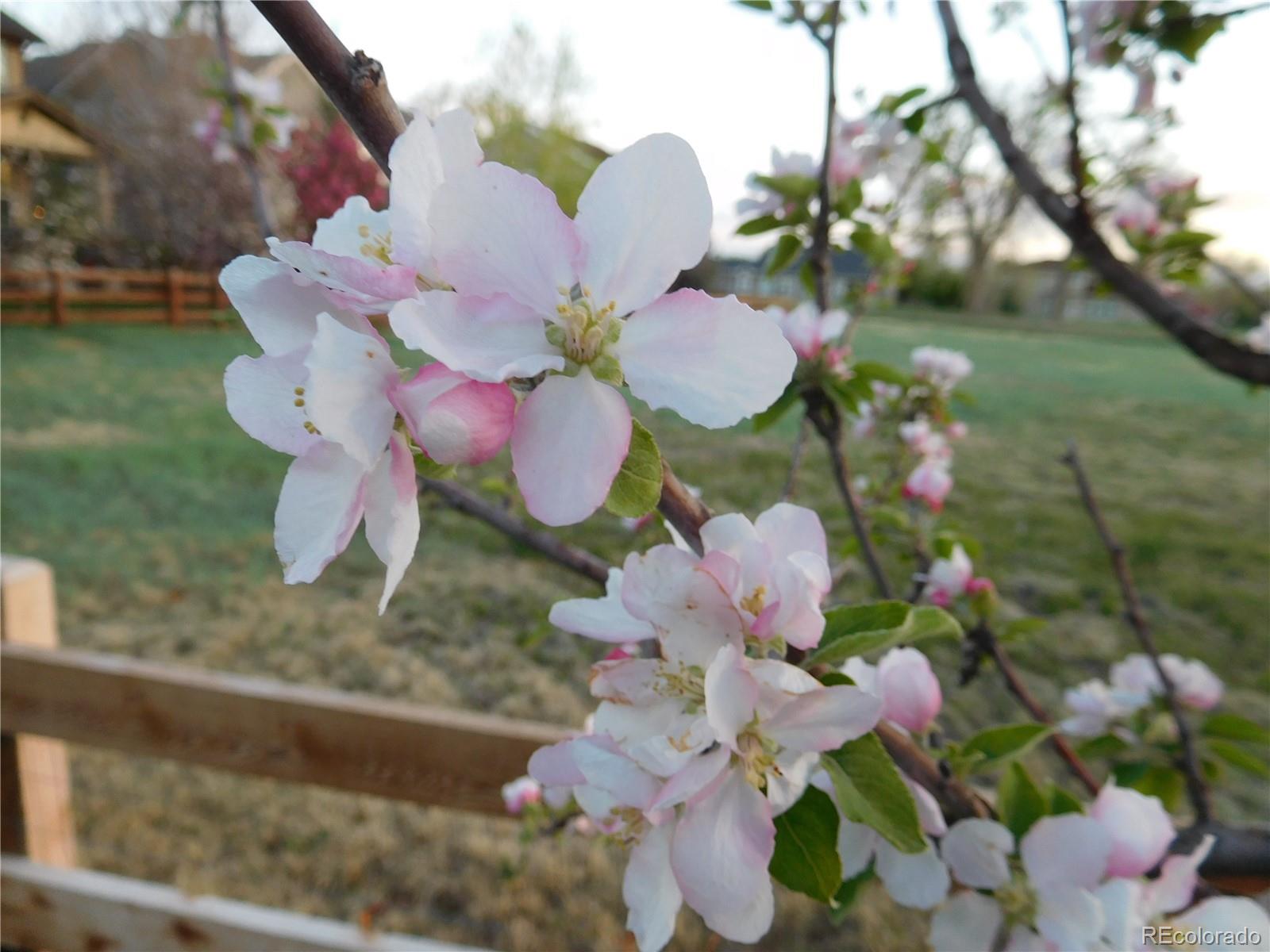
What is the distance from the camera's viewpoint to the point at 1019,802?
0.55 m

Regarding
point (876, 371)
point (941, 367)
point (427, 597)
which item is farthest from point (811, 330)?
point (427, 597)

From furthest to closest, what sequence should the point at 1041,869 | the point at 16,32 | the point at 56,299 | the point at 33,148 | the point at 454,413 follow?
the point at 33,148
the point at 16,32
the point at 56,299
the point at 1041,869
the point at 454,413

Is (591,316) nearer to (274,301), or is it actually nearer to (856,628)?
(274,301)

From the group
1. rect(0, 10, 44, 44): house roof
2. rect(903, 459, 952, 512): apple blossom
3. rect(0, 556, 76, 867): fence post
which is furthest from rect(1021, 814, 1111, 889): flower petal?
rect(0, 10, 44, 44): house roof

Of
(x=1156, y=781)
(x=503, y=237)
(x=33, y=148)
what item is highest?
(x=33, y=148)

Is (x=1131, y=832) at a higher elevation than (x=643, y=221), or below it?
below

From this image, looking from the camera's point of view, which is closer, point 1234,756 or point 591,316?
point 591,316

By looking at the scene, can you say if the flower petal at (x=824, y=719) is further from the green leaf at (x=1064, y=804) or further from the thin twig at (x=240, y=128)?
the thin twig at (x=240, y=128)

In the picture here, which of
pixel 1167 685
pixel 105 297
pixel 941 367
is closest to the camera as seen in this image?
pixel 1167 685

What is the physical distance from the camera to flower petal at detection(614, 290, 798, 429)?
31 centimetres

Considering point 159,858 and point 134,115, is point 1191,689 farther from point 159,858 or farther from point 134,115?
point 134,115

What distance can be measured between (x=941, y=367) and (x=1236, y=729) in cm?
124

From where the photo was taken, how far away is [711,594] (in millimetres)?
369

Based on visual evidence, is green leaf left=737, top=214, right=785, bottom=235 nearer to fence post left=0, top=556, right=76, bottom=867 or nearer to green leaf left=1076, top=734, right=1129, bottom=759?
green leaf left=1076, top=734, right=1129, bottom=759
